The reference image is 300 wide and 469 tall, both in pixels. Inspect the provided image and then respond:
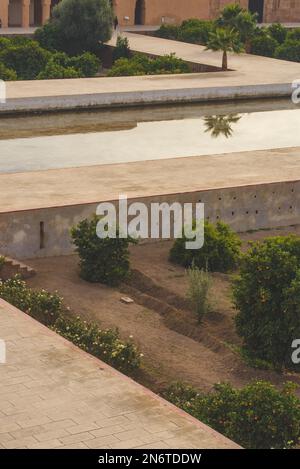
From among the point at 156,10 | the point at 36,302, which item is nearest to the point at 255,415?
the point at 36,302

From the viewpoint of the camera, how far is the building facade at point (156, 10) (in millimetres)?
43656

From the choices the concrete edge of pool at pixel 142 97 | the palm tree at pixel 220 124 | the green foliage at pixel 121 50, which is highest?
the green foliage at pixel 121 50

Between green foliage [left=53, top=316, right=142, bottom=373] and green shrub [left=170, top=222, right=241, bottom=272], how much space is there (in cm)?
308

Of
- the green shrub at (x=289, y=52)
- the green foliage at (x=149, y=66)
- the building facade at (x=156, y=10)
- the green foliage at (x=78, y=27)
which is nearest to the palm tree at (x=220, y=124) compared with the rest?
the green foliage at (x=149, y=66)

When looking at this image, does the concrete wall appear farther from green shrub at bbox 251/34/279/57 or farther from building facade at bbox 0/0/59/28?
building facade at bbox 0/0/59/28

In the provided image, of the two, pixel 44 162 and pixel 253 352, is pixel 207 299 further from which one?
A: pixel 44 162

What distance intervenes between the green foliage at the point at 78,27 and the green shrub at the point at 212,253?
21058mm

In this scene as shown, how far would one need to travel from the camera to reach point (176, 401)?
12.3 m

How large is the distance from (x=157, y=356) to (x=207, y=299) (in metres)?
1.54

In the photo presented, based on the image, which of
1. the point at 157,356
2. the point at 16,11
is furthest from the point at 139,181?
the point at 16,11

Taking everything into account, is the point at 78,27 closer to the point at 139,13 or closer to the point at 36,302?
the point at 139,13

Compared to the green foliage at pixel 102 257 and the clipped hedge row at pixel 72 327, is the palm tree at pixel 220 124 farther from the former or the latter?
the clipped hedge row at pixel 72 327

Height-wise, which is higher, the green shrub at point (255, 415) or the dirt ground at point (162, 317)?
the green shrub at point (255, 415)

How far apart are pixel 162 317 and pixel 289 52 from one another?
1010 inches
